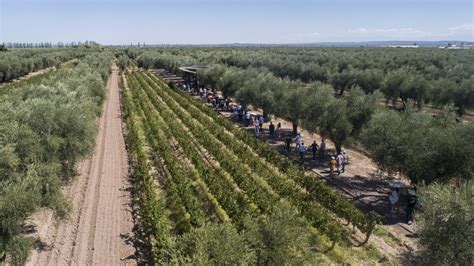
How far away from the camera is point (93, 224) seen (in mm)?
19781

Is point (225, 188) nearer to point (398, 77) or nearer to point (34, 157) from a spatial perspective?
point (34, 157)

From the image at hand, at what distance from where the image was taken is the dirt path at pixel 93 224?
16906mm

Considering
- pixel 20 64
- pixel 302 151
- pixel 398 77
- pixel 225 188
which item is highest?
pixel 20 64

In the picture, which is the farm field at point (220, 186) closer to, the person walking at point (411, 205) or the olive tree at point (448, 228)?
the person walking at point (411, 205)

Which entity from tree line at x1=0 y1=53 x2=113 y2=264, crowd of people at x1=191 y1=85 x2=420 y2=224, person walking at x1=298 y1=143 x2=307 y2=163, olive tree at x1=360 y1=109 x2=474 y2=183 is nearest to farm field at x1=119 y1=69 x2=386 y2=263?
person walking at x1=298 y1=143 x2=307 y2=163

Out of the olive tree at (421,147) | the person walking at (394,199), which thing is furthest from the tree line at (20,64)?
the person walking at (394,199)

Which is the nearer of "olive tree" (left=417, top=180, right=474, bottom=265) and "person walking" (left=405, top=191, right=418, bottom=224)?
"olive tree" (left=417, top=180, right=474, bottom=265)

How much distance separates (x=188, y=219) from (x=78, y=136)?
29.0 ft

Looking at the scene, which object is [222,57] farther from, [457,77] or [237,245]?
[237,245]

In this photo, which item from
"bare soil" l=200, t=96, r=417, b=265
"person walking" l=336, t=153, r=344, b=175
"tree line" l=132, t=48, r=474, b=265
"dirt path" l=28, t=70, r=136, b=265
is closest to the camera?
"tree line" l=132, t=48, r=474, b=265

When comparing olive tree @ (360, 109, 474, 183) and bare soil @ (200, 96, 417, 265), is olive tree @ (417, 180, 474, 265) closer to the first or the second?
bare soil @ (200, 96, 417, 265)

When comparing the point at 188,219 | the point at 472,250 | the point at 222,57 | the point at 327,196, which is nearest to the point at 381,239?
the point at 327,196

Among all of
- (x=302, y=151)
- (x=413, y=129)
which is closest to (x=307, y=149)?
(x=302, y=151)

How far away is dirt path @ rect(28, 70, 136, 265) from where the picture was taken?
1691 cm
